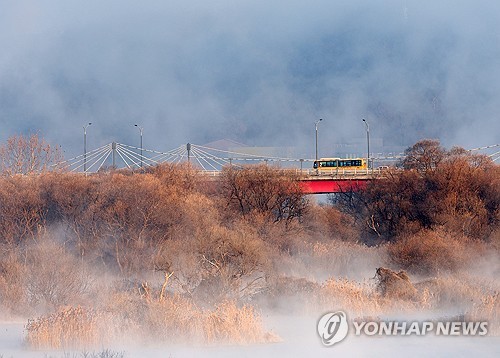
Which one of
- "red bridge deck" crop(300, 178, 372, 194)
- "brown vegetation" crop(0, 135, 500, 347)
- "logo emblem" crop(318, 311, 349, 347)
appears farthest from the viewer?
"red bridge deck" crop(300, 178, 372, 194)

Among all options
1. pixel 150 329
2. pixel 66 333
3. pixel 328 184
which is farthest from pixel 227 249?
pixel 328 184

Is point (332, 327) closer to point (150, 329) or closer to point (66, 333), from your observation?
point (150, 329)

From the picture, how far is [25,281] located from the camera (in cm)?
2564

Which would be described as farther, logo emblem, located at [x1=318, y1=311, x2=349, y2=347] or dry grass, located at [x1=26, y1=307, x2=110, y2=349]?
logo emblem, located at [x1=318, y1=311, x2=349, y2=347]

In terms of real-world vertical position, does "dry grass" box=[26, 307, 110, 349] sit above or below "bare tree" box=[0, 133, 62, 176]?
below

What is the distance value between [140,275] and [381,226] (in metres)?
18.4

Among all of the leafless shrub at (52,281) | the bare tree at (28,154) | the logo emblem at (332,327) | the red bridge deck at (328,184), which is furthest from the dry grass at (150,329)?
the bare tree at (28,154)

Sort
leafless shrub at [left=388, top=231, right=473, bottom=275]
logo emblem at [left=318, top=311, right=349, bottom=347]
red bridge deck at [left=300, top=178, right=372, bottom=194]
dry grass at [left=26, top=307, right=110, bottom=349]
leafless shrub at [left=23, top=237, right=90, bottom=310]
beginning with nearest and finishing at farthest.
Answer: dry grass at [left=26, top=307, right=110, bottom=349] < logo emblem at [left=318, top=311, right=349, bottom=347] < leafless shrub at [left=23, top=237, right=90, bottom=310] < leafless shrub at [left=388, top=231, right=473, bottom=275] < red bridge deck at [left=300, top=178, right=372, bottom=194]

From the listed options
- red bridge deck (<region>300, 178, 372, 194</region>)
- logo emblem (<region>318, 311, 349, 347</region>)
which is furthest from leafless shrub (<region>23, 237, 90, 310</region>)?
red bridge deck (<region>300, 178, 372, 194</region>)

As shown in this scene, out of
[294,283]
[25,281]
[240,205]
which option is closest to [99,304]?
[25,281]

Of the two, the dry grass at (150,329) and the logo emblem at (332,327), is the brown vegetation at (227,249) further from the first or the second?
the logo emblem at (332,327)

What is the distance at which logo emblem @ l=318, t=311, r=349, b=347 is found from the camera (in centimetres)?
1798

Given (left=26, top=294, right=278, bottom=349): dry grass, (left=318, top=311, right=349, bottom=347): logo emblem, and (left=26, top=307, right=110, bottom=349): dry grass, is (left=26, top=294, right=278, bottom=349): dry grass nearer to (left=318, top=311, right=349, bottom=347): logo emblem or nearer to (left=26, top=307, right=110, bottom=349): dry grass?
(left=26, top=307, right=110, bottom=349): dry grass

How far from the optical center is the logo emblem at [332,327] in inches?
708
